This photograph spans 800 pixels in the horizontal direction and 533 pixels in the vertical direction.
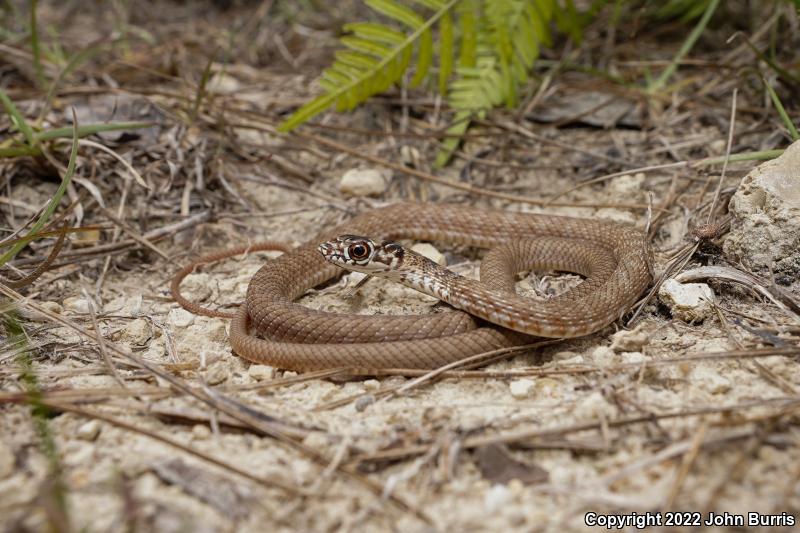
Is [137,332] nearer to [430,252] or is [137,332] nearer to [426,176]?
[430,252]

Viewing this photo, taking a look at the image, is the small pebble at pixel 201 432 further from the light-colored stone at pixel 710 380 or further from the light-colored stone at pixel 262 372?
the light-colored stone at pixel 710 380

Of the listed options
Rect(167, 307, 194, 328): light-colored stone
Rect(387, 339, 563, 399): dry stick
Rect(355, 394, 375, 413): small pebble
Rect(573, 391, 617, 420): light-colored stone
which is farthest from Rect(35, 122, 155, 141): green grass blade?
Rect(573, 391, 617, 420): light-colored stone

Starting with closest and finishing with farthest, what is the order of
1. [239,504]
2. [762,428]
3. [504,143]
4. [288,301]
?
[239,504] < [762,428] < [288,301] < [504,143]

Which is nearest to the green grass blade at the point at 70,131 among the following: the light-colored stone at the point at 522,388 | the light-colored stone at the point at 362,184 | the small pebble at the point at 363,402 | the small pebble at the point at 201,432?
the light-colored stone at the point at 362,184

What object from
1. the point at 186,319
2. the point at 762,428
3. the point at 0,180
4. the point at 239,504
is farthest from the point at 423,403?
the point at 0,180

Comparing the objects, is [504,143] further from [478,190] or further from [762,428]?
[762,428]
